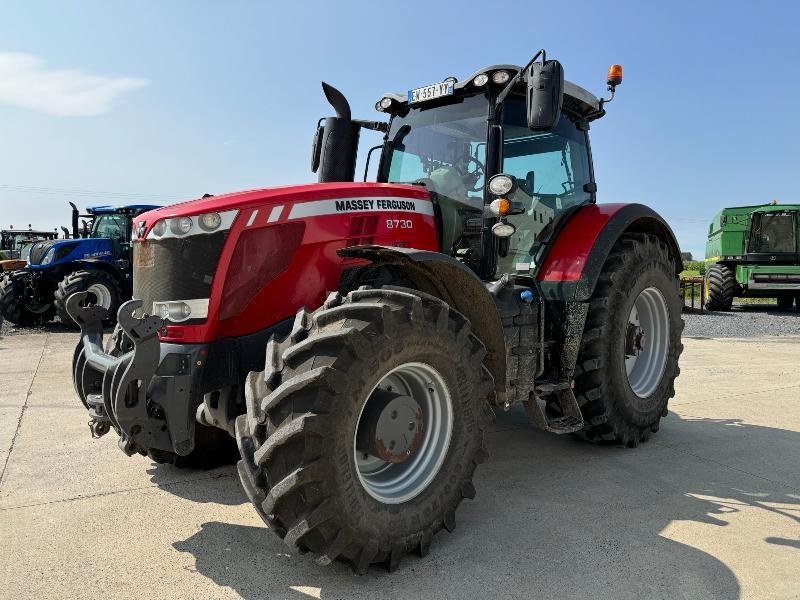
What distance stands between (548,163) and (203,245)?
2532 mm

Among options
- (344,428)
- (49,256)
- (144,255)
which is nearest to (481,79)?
(144,255)

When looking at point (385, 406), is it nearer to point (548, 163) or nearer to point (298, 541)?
point (298, 541)

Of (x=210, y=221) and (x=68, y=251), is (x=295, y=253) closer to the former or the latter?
(x=210, y=221)

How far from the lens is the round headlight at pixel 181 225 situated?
9.19 feet

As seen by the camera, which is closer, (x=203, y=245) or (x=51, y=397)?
(x=203, y=245)

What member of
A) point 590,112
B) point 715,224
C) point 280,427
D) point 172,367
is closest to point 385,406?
point 280,427

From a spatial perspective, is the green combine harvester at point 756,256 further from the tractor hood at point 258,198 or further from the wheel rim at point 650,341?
the tractor hood at point 258,198

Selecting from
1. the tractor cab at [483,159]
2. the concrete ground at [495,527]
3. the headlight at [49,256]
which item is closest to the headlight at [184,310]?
the concrete ground at [495,527]

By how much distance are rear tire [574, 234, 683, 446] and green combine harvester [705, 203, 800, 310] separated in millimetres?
12649

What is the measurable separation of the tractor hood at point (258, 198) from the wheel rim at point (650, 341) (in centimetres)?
240

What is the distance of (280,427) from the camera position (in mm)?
2260

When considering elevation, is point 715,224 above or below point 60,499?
above

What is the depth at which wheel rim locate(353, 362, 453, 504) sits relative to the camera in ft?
8.50

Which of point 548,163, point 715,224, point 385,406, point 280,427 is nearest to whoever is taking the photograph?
point 280,427
